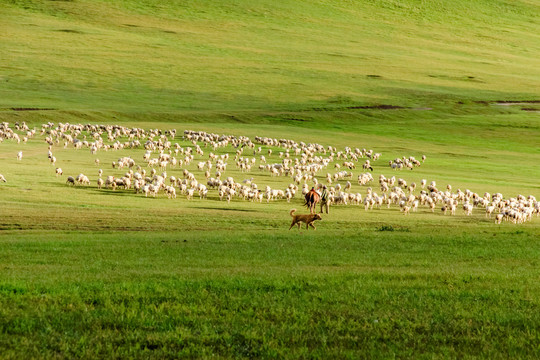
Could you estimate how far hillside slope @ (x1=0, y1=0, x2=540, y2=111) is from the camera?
9825 cm

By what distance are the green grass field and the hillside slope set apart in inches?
29.8

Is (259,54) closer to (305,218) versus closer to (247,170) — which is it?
(247,170)

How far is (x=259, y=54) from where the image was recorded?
12712 cm

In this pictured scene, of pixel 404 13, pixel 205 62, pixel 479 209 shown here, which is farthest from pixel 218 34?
pixel 479 209

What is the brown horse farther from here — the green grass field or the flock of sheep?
the flock of sheep

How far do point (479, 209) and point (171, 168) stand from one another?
65.1 ft

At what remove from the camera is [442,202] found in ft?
123

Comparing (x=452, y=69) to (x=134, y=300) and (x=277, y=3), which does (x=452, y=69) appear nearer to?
(x=277, y=3)

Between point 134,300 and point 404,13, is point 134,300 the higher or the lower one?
the lower one

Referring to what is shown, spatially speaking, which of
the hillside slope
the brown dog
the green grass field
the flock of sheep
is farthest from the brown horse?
the hillside slope

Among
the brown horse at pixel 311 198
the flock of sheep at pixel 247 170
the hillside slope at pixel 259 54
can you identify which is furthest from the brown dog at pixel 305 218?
the hillside slope at pixel 259 54

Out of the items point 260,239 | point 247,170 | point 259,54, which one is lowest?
point 260,239

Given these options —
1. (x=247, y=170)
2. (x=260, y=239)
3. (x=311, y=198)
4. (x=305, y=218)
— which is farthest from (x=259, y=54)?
(x=260, y=239)

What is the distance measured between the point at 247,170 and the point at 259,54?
261 feet
